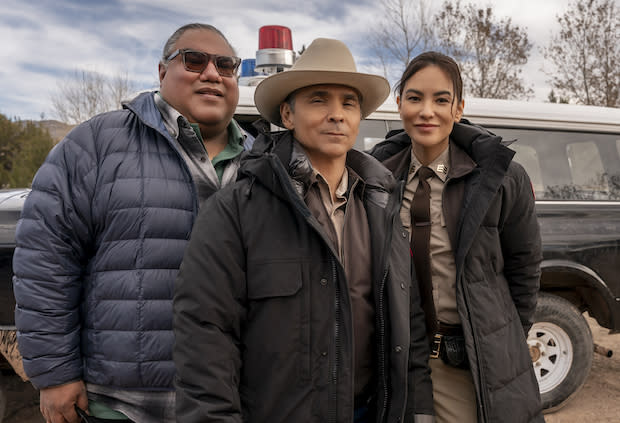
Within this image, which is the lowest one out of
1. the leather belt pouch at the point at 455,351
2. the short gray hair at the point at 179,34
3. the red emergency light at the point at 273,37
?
the leather belt pouch at the point at 455,351

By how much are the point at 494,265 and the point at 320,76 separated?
1.01 m

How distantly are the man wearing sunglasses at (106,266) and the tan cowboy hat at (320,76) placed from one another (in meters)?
0.35

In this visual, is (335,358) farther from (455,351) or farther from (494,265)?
(494,265)

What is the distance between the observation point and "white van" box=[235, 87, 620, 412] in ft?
10.9

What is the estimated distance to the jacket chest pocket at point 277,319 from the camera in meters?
1.35

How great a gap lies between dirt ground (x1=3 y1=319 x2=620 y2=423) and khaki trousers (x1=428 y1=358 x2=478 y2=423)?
2094 mm

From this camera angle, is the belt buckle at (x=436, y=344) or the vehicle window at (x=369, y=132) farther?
the vehicle window at (x=369, y=132)

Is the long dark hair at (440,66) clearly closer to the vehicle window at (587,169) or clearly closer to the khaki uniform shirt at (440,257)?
the khaki uniform shirt at (440,257)

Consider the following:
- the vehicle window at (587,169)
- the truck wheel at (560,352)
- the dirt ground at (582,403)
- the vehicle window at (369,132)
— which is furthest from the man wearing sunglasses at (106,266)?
the vehicle window at (587,169)

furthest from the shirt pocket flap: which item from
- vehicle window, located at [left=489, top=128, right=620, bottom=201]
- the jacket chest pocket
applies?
vehicle window, located at [left=489, top=128, right=620, bottom=201]

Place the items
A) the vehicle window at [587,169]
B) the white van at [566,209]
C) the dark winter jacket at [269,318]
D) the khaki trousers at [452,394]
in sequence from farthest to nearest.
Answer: the vehicle window at [587,169]
the white van at [566,209]
the khaki trousers at [452,394]
the dark winter jacket at [269,318]

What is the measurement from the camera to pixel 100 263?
5.24 ft

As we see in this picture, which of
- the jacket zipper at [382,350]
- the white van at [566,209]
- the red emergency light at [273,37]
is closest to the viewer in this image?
the jacket zipper at [382,350]

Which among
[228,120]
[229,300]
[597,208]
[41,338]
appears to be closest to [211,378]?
[229,300]
